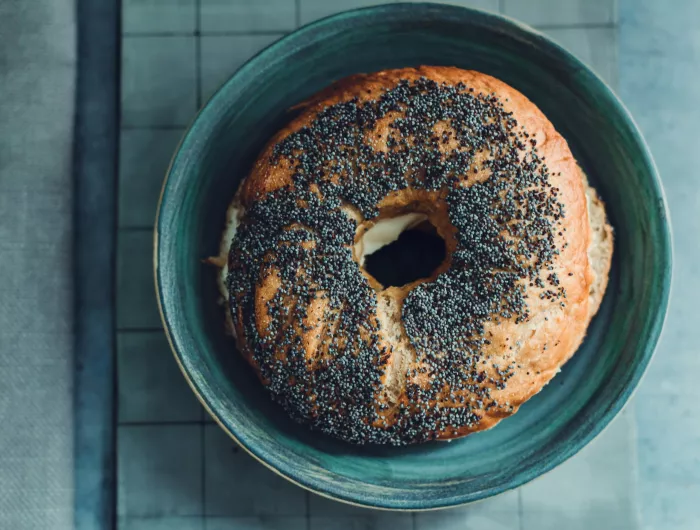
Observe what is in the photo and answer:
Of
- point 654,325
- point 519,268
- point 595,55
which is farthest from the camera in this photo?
point 595,55

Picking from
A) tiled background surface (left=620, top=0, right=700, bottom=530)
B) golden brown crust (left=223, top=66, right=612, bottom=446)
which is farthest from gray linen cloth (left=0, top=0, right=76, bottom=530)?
tiled background surface (left=620, top=0, right=700, bottom=530)

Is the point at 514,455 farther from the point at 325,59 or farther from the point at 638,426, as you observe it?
the point at 325,59

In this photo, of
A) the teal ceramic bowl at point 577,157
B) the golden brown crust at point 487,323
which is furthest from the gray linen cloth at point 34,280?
the golden brown crust at point 487,323

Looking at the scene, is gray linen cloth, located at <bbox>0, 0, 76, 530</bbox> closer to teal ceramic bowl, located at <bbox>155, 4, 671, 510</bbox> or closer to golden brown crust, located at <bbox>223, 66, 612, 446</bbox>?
teal ceramic bowl, located at <bbox>155, 4, 671, 510</bbox>

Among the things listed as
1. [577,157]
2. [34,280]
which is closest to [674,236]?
[577,157]

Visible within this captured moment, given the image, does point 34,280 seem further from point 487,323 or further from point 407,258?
point 487,323

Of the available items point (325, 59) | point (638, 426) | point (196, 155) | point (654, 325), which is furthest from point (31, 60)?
point (638, 426)

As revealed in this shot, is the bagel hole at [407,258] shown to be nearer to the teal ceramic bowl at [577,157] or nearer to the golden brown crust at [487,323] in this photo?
the golden brown crust at [487,323]
